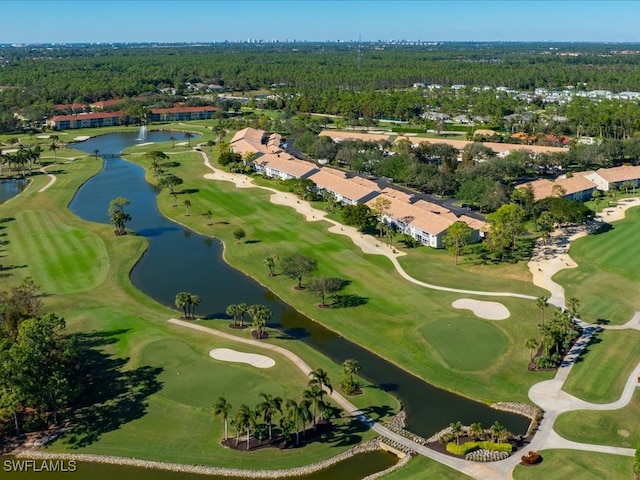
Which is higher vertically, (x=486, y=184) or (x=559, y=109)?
(x=559, y=109)

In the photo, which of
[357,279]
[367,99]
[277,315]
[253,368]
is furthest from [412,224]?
[367,99]

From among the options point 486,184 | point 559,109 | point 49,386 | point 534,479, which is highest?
point 559,109

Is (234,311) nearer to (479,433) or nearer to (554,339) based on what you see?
(479,433)

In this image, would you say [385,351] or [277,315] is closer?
[385,351]

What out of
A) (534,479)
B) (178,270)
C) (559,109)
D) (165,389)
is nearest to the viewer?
(534,479)

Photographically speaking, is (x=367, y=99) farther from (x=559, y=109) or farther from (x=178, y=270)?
(x=178, y=270)

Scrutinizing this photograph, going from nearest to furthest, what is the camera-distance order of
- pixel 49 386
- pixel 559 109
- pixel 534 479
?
pixel 534 479 < pixel 49 386 < pixel 559 109

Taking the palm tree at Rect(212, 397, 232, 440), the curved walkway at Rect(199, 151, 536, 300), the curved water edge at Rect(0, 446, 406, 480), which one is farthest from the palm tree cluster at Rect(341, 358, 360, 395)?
the curved walkway at Rect(199, 151, 536, 300)
